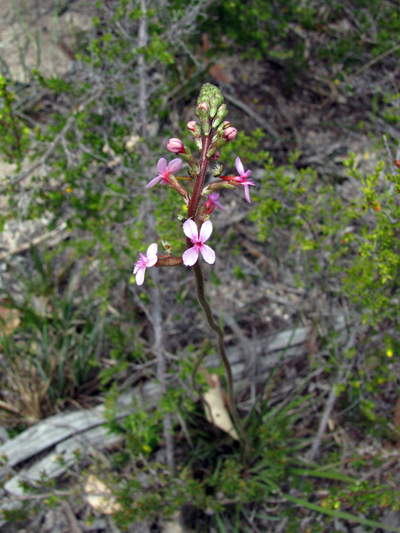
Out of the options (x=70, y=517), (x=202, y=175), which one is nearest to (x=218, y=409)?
(x=70, y=517)

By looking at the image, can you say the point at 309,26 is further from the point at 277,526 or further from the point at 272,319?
the point at 277,526

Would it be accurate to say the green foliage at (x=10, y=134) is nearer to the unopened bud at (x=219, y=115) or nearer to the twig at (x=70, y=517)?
the unopened bud at (x=219, y=115)

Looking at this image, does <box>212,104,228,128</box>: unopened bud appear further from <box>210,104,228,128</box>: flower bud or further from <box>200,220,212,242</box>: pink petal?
<box>200,220,212,242</box>: pink petal

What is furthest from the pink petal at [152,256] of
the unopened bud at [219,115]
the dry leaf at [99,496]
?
the dry leaf at [99,496]

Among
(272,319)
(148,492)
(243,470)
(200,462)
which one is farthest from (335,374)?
(148,492)

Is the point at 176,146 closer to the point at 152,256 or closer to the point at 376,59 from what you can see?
the point at 152,256

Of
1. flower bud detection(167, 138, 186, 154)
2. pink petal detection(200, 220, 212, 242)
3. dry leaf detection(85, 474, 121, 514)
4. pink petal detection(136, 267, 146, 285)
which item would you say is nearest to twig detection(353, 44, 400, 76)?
flower bud detection(167, 138, 186, 154)
